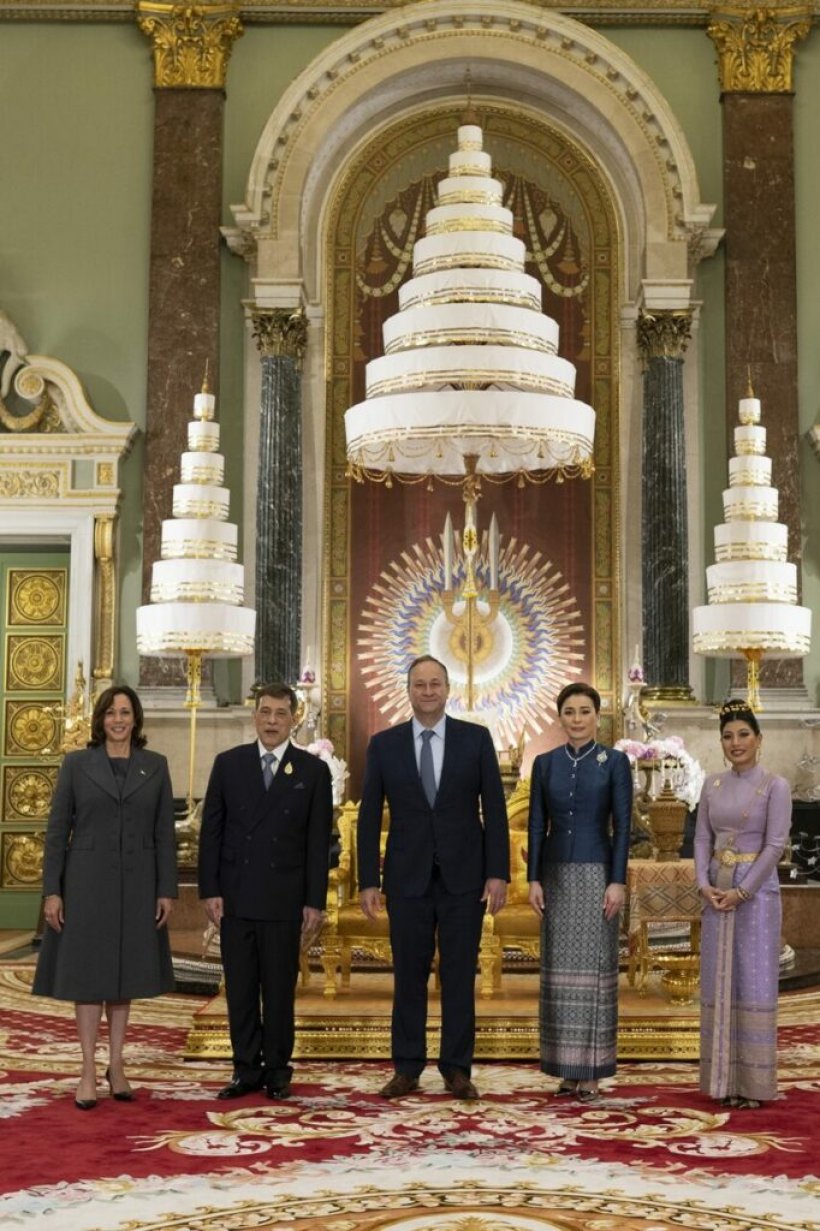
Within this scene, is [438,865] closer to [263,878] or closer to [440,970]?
[440,970]

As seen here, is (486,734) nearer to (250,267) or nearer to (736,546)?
(736,546)

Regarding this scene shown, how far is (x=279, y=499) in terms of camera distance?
11633 mm

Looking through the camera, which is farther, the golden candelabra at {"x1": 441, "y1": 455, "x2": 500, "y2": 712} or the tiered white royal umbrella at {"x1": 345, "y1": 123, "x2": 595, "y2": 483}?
the golden candelabra at {"x1": 441, "y1": 455, "x2": 500, "y2": 712}

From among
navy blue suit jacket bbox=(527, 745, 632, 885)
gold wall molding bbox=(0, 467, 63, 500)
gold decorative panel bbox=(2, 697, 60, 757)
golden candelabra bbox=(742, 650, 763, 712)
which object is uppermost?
gold wall molding bbox=(0, 467, 63, 500)

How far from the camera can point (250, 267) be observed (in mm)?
12094

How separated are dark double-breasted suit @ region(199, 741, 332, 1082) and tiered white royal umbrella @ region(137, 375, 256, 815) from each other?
4519 mm

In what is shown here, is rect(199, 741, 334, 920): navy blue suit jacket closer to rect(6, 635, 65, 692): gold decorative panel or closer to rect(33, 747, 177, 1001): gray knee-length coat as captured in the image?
rect(33, 747, 177, 1001): gray knee-length coat

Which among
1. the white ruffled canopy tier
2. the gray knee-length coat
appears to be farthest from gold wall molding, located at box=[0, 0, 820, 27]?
the gray knee-length coat

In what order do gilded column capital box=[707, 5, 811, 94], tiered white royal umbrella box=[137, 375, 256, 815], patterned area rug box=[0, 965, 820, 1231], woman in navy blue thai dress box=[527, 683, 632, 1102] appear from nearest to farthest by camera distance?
patterned area rug box=[0, 965, 820, 1231], woman in navy blue thai dress box=[527, 683, 632, 1102], tiered white royal umbrella box=[137, 375, 256, 815], gilded column capital box=[707, 5, 811, 94]

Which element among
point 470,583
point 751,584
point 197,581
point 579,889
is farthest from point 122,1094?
point 751,584

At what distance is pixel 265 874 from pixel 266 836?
123mm

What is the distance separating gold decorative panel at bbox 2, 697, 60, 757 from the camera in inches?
466

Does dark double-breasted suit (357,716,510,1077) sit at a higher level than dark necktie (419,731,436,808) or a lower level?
lower

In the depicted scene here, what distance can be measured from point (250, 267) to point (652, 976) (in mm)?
6525
